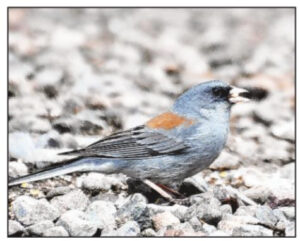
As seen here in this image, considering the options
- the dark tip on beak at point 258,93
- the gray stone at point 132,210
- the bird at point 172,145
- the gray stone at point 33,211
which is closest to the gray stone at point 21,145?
the bird at point 172,145

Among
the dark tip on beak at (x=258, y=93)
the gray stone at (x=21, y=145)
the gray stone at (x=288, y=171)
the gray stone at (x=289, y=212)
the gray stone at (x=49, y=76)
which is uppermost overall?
the gray stone at (x=49, y=76)

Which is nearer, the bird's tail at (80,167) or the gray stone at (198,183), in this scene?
the bird's tail at (80,167)

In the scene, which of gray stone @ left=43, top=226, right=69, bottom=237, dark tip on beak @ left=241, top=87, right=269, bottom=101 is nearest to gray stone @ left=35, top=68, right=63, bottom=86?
dark tip on beak @ left=241, top=87, right=269, bottom=101

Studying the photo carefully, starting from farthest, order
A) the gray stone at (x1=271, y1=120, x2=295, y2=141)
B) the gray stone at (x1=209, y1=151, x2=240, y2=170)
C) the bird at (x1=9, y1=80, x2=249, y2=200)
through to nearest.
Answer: the gray stone at (x1=271, y1=120, x2=295, y2=141), the gray stone at (x1=209, y1=151, x2=240, y2=170), the bird at (x1=9, y1=80, x2=249, y2=200)

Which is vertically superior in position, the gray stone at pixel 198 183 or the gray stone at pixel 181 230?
the gray stone at pixel 198 183

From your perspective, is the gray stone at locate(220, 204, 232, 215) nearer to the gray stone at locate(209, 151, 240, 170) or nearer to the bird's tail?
the bird's tail

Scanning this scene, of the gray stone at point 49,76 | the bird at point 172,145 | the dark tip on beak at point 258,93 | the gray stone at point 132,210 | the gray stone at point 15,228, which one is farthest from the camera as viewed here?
the dark tip on beak at point 258,93

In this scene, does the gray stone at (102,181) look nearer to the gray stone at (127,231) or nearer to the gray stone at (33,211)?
the gray stone at (33,211)

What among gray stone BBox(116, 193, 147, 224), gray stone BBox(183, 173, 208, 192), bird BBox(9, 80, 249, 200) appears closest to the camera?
gray stone BBox(116, 193, 147, 224)

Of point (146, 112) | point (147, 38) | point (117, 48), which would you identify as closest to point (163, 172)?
point (146, 112)
